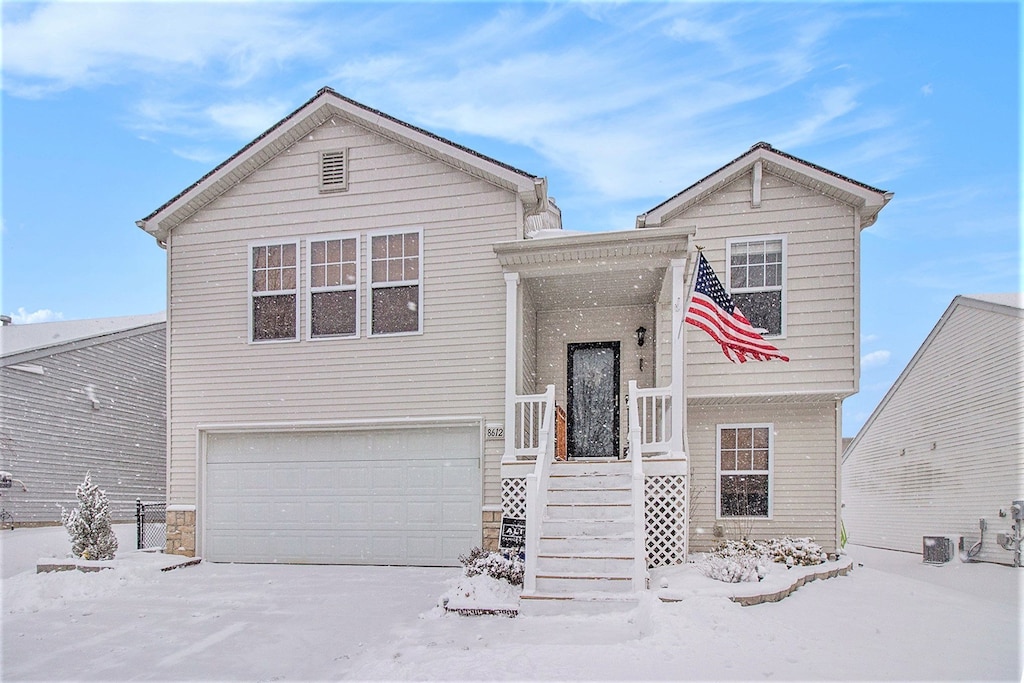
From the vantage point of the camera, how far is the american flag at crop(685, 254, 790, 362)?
29.8 feet

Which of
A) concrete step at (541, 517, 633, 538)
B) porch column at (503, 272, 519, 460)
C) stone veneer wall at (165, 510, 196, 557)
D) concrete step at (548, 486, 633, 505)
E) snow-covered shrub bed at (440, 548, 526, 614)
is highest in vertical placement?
porch column at (503, 272, 519, 460)

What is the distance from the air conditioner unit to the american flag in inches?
345

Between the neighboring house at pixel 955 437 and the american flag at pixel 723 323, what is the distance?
8054mm

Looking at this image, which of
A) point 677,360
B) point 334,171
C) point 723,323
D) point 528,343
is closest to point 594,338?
point 528,343

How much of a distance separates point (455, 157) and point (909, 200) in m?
7.56

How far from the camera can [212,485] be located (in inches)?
462

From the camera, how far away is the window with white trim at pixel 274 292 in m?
11.7

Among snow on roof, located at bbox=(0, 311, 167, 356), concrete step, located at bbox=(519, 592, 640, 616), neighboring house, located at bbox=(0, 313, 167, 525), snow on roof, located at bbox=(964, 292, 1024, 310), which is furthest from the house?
snow on roof, located at bbox=(0, 311, 167, 356)

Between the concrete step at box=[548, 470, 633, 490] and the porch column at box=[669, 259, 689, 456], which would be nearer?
the concrete step at box=[548, 470, 633, 490]

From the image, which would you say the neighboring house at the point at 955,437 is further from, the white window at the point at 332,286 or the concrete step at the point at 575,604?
the white window at the point at 332,286

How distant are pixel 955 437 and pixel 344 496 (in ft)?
43.5

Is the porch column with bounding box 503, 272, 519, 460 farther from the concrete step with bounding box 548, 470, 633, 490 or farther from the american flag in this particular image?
the american flag

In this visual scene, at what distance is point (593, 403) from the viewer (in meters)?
12.2

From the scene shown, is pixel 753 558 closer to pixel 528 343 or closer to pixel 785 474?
pixel 785 474
